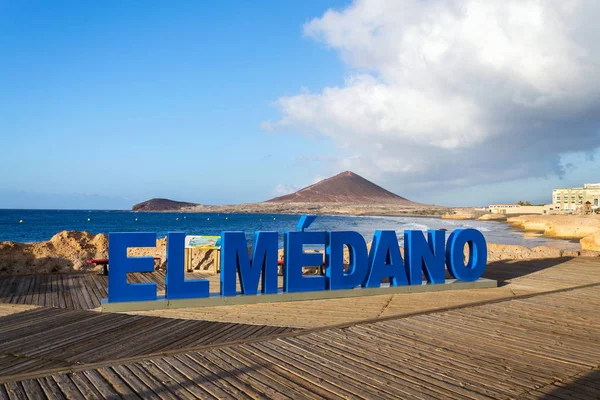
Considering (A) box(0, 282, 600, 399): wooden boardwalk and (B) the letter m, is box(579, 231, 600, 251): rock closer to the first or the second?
(A) box(0, 282, 600, 399): wooden boardwalk

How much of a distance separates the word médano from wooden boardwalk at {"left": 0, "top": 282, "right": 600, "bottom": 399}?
3110 millimetres

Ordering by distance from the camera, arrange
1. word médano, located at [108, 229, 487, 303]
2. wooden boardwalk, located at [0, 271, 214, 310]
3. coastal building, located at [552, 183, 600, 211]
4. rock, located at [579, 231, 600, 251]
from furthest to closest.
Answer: coastal building, located at [552, 183, 600, 211] → rock, located at [579, 231, 600, 251] → wooden boardwalk, located at [0, 271, 214, 310] → word médano, located at [108, 229, 487, 303]

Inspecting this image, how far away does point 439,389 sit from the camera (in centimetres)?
485

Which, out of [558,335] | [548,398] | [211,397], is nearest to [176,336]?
[211,397]

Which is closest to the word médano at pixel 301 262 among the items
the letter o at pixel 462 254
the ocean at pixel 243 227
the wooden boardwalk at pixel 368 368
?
the letter o at pixel 462 254

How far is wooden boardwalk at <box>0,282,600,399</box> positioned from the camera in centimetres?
474

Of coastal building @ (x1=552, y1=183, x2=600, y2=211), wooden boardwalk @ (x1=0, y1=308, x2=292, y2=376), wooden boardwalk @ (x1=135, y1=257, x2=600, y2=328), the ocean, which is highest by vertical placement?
coastal building @ (x1=552, y1=183, x2=600, y2=211)

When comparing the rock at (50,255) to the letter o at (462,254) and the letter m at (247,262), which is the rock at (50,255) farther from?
the letter o at (462,254)

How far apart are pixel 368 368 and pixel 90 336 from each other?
421 centimetres

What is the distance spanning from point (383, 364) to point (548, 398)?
5.86 feet

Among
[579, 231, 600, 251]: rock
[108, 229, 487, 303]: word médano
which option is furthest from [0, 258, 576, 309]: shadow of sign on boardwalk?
[579, 231, 600, 251]: rock

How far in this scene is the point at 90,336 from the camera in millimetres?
6934

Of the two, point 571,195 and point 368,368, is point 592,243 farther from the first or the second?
point 571,195

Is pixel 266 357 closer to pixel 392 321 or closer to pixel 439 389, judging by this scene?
pixel 439 389
